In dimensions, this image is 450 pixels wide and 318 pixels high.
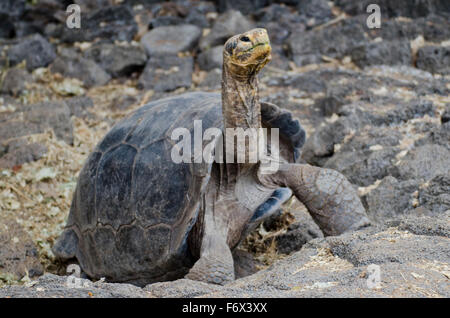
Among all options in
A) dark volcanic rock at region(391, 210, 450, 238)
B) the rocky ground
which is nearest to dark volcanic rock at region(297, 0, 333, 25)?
the rocky ground

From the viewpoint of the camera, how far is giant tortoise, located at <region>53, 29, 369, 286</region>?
10.1 ft

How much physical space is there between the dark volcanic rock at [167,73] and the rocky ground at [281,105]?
0.02 metres

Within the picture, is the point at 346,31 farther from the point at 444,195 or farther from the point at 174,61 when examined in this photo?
the point at 444,195

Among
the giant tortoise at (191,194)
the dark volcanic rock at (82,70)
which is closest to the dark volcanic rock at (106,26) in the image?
the dark volcanic rock at (82,70)

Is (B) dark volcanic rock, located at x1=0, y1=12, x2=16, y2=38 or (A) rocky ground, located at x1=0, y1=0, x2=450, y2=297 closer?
(A) rocky ground, located at x1=0, y1=0, x2=450, y2=297

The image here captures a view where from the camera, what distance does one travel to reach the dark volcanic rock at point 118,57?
8703 millimetres

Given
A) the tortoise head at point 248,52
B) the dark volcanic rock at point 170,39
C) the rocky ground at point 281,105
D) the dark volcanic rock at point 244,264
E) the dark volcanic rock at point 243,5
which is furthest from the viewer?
the dark volcanic rock at point 243,5

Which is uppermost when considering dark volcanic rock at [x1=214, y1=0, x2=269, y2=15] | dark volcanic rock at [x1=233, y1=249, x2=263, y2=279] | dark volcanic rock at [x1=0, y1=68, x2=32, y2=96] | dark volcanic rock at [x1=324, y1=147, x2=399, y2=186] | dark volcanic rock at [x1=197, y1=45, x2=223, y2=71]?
dark volcanic rock at [x1=214, y1=0, x2=269, y2=15]

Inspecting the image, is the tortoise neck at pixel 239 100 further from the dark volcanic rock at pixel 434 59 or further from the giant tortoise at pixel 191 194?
the dark volcanic rock at pixel 434 59

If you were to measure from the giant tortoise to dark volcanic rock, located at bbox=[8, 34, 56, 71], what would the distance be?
5414mm

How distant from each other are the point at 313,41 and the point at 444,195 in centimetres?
548

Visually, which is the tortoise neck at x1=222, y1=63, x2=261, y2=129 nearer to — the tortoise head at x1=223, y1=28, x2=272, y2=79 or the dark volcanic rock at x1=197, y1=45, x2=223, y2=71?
the tortoise head at x1=223, y1=28, x2=272, y2=79

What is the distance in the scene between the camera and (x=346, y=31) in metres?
8.48
